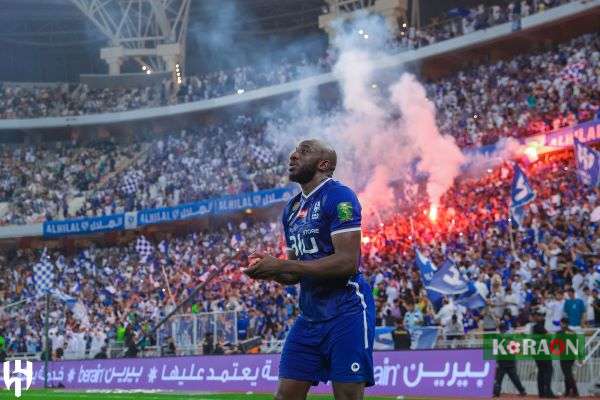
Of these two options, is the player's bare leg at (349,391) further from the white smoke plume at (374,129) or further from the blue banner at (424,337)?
the white smoke plume at (374,129)

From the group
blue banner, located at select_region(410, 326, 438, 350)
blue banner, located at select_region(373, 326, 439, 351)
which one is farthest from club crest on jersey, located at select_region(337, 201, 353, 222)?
blue banner, located at select_region(410, 326, 438, 350)

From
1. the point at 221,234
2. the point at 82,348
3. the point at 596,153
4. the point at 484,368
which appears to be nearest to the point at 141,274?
the point at 221,234

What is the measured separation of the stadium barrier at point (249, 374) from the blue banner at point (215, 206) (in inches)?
489

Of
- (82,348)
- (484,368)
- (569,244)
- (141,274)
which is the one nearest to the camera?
(484,368)

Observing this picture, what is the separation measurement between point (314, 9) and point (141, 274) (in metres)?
18.3

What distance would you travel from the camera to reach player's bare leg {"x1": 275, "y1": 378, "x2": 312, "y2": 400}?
5.57m

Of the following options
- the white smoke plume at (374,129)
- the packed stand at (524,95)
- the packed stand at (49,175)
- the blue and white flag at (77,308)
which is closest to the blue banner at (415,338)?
the white smoke plume at (374,129)

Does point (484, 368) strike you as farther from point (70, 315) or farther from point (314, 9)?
point (314, 9)

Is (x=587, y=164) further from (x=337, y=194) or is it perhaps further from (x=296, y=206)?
(x=337, y=194)

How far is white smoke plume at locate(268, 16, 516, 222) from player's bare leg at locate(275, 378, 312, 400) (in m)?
21.3

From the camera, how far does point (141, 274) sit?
109ft

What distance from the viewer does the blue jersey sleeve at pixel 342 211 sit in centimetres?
545

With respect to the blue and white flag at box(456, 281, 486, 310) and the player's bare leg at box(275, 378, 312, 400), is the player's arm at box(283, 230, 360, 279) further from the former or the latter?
the blue and white flag at box(456, 281, 486, 310)

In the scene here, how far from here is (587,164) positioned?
21203mm
